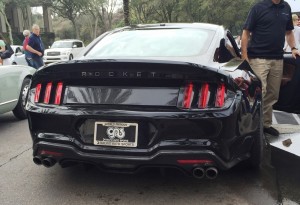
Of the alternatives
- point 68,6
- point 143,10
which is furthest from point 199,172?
point 68,6

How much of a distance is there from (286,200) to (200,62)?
1.34 metres

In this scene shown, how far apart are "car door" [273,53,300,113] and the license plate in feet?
9.44

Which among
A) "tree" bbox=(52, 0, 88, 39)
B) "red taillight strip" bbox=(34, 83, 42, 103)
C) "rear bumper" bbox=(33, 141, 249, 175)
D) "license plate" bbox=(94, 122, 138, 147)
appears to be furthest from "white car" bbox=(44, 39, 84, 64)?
"tree" bbox=(52, 0, 88, 39)

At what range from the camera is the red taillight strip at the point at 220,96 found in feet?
10.1

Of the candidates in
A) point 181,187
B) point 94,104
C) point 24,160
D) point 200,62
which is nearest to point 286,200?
point 181,187

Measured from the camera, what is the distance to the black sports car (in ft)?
10.1

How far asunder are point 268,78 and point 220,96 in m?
2.21

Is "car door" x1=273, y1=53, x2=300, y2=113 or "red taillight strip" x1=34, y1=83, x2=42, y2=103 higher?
"red taillight strip" x1=34, y1=83, x2=42, y2=103

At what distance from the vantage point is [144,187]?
3.67 m

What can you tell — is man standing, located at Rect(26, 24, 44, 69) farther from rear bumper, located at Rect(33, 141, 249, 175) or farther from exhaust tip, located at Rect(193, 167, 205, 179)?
exhaust tip, located at Rect(193, 167, 205, 179)

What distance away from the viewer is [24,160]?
457 cm

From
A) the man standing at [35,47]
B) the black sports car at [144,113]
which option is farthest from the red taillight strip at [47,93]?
the man standing at [35,47]

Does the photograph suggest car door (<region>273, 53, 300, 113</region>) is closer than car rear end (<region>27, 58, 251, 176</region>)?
No

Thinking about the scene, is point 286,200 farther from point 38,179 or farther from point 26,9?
point 26,9
